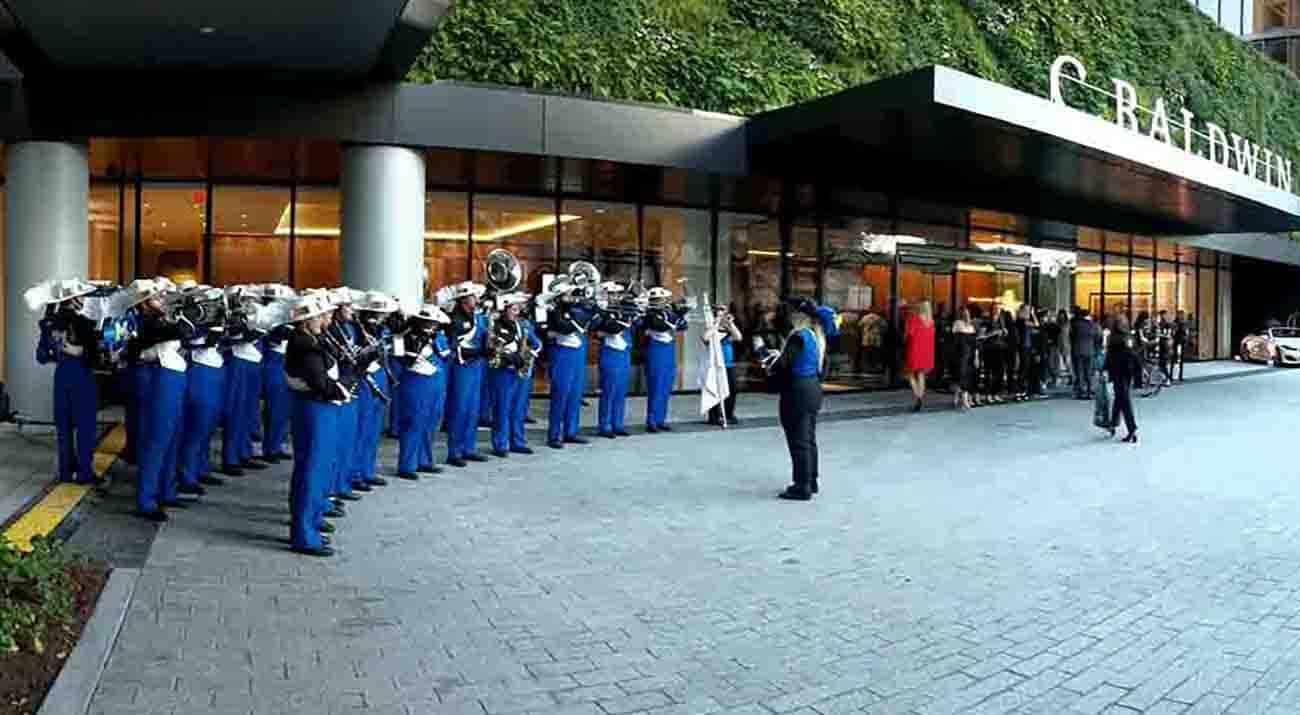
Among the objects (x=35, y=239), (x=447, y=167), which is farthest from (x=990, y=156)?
(x=35, y=239)

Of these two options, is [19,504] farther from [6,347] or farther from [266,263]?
[266,263]

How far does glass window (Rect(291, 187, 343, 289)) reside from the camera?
16984 millimetres

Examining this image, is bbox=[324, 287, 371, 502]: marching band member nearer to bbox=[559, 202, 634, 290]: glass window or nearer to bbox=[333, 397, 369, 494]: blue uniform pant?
bbox=[333, 397, 369, 494]: blue uniform pant

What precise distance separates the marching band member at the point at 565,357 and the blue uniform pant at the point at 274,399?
3.08 metres

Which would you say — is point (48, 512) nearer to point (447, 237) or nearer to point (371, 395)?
point (371, 395)

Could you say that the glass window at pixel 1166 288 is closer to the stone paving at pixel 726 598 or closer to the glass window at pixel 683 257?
the glass window at pixel 683 257

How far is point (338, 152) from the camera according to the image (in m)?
14.4

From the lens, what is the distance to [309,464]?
731 centimetres

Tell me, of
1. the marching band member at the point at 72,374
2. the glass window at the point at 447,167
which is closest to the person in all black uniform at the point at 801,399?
the marching band member at the point at 72,374

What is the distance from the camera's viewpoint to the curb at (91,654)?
4434mm

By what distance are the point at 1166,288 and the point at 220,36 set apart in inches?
1246

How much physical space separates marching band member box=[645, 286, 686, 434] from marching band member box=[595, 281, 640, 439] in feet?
0.89

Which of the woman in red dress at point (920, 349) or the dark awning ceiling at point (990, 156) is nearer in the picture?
the dark awning ceiling at point (990, 156)

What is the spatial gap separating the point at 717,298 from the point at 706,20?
495 cm
